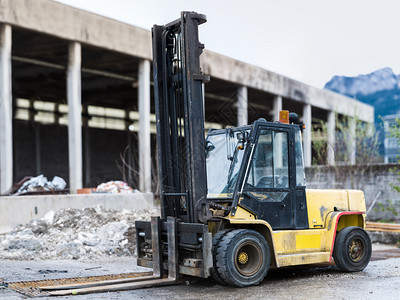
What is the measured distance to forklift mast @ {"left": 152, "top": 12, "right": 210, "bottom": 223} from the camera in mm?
7555

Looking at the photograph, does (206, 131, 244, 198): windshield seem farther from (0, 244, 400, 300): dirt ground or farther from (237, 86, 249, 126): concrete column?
(237, 86, 249, 126): concrete column

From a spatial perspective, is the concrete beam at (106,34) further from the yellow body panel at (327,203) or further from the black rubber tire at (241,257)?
the black rubber tire at (241,257)

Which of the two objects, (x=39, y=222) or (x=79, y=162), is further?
(x=79, y=162)

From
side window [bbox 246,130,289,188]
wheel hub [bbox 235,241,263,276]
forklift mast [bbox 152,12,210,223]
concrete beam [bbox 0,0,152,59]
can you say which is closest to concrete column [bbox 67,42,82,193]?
concrete beam [bbox 0,0,152,59]

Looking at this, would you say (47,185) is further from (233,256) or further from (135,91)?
(135,91)

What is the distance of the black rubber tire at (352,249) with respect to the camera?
904cm

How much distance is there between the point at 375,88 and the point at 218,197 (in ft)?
155

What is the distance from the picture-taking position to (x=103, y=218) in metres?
14.0

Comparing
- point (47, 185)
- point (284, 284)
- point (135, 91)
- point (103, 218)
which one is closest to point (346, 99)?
point (135, 91)

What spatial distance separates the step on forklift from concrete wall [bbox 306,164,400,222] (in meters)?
10.7

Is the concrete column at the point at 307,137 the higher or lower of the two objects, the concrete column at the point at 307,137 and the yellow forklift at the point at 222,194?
the higher

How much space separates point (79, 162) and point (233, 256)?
52.2 feet

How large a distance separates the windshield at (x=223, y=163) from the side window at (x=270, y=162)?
247 millimetres

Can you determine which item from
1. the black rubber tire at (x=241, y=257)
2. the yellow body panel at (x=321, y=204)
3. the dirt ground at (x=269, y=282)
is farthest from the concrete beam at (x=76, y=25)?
the black rubber tire at (x=241, y=257)
